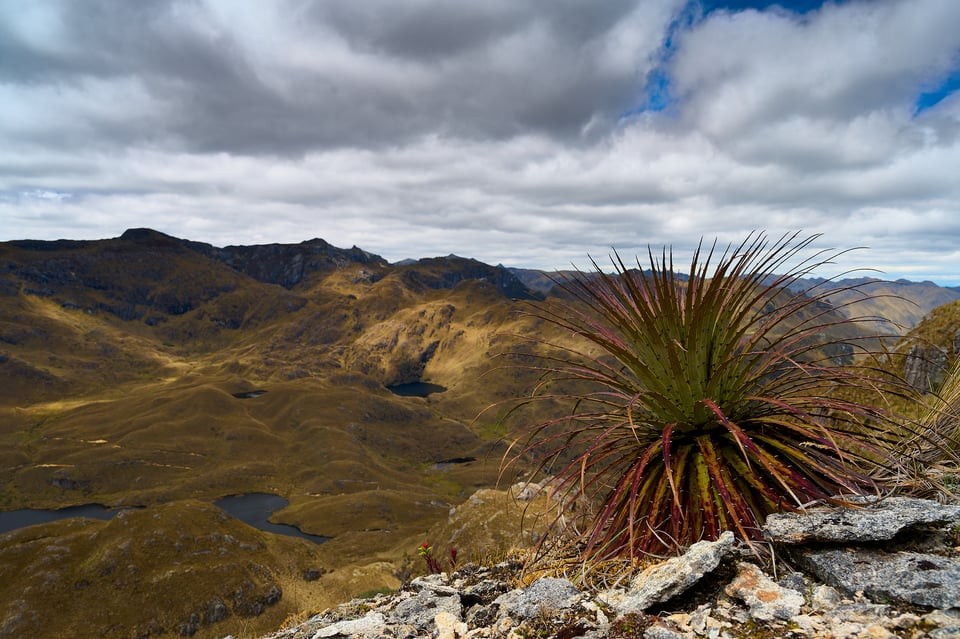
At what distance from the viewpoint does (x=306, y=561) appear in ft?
333

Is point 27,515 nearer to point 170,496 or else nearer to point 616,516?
point 170,496

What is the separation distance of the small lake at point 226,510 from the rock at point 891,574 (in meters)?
170

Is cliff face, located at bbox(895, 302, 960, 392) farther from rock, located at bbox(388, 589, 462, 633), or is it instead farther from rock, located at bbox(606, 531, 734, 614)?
rock, located at bbox(388, 589, 462, 633)

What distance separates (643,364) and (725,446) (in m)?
1.09

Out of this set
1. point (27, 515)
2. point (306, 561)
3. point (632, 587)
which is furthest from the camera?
point (27, 515)

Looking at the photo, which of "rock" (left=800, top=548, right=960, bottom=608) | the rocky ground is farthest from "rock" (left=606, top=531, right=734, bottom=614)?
"rock" (left=800, top=548, right=960, bottom=608)

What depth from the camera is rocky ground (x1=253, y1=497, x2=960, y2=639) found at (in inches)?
116

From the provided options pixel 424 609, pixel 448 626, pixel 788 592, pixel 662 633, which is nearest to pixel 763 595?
pixel 788 592

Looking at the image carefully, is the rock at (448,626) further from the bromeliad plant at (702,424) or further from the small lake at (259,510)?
the small lake at (259,510)

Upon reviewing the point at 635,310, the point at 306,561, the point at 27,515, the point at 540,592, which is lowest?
the point at 27,515

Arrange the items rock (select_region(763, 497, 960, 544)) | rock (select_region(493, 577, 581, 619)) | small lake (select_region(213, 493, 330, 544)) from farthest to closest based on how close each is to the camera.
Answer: small lake (select_region(213, 493, 330, 544)), rock (select_region(493, 577, 581, 619)), rock (select_region(763, 497, 960, 544))

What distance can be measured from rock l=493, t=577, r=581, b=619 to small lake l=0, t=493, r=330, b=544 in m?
169

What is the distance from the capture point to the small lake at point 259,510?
14825 cm

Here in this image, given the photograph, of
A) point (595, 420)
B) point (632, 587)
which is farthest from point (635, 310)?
point (632, 587)
